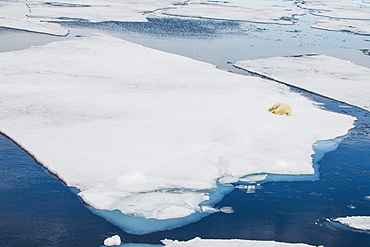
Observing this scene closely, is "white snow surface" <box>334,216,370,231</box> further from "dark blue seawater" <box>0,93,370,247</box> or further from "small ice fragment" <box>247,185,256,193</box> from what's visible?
"small ice fragment" <box>247,185,256,193</box>

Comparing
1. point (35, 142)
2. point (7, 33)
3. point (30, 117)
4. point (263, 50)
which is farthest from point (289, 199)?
point (7, 33)

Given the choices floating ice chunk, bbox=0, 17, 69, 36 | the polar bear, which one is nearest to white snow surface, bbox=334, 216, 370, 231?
the polar bear

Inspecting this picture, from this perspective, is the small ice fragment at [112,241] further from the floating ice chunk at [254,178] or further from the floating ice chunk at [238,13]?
the floating ice chunk at [238,13]

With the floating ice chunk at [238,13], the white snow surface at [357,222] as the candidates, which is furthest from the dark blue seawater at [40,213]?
the floating ice chunk at [238,13]

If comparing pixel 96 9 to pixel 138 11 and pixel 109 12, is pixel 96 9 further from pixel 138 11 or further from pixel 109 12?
pixel 138 11

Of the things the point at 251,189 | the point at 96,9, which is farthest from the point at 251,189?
the point at 96,9

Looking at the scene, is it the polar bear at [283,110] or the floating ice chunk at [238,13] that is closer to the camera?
the polar bear at [283,110]

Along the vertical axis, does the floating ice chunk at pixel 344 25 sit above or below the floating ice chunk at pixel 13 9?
below
